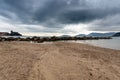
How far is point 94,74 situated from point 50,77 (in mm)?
2081

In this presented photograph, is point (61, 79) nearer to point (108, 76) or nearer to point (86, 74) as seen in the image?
point (86, 74)

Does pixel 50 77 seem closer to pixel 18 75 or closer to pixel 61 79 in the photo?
pixel 61 79

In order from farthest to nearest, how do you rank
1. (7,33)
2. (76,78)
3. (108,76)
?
(7,33)
(108,76)
(76,78)

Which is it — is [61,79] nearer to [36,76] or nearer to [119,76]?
[36,76]

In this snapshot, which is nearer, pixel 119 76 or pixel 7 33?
pixel 119 76

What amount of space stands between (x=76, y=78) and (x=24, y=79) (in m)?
2.10

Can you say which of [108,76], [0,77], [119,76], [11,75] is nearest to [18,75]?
[11,75]

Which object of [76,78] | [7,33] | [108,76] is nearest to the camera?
[76,78]

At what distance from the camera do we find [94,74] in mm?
6309

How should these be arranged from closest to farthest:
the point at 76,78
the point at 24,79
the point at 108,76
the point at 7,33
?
the point at 24,79, the point at 76,78, the point at 108,76, the point at 7,33

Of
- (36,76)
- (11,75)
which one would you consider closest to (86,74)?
(36,76)

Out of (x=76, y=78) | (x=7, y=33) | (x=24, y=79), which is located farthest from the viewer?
(x=7, y=33)

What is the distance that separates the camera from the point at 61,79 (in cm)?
552

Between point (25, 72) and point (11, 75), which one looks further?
point (25, 72)
